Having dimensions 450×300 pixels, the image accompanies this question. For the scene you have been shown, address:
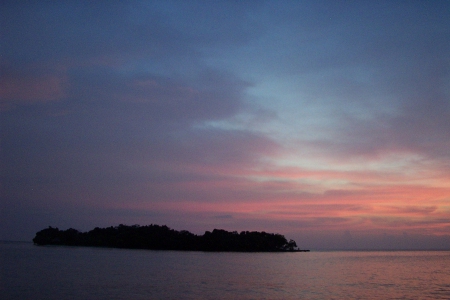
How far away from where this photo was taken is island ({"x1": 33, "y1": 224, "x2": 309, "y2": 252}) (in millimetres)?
173375

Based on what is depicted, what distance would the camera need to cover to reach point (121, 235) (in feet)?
585

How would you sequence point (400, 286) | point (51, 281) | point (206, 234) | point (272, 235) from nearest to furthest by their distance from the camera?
point (51, 281)
point (400, 286)
point (206, 234)
point (272, 235)

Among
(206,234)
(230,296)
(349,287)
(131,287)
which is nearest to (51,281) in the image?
(131,287)

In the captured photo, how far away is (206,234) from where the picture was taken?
571 ft

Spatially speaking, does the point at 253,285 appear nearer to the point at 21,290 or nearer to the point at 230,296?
the point at 230,296

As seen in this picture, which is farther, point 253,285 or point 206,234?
point 206,234

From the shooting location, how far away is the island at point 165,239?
173375mm

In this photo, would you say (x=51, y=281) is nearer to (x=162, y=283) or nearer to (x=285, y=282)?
(x=162, y=283)

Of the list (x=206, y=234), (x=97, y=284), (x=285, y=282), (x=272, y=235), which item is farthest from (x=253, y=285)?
(x=272, y=235)

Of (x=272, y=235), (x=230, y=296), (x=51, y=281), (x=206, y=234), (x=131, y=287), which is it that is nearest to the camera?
(x=230, y=296)

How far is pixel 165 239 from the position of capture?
174 m

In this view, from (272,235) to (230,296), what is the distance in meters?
152

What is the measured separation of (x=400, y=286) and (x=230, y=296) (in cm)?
2395

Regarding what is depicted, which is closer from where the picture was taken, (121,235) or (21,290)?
(21,290)
